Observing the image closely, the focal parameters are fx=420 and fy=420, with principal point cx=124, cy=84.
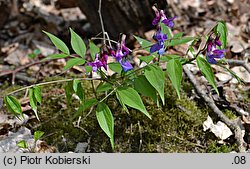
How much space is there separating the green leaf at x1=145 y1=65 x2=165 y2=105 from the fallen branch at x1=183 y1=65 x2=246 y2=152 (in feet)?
2.08

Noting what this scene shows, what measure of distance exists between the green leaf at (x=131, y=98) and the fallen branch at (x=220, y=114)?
0.67 meters

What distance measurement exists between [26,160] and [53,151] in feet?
0.74

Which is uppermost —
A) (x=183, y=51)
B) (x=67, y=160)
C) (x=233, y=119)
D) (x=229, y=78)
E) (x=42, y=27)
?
(x=42, y=27)

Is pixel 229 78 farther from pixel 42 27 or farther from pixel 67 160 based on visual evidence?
pixel 42 27

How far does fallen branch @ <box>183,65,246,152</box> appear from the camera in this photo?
228 cm

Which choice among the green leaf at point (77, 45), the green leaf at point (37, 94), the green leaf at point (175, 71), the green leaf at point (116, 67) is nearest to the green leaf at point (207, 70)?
the green leaf at point (175, 71)

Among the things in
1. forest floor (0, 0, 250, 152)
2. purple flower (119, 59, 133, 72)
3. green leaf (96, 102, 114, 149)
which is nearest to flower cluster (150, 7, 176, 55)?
purple flower (119, 59, 133, 72)

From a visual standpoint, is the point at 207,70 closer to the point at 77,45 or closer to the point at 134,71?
the point at 134,71

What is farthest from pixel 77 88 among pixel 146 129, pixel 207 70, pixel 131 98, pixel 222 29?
Result: pixel 222 29

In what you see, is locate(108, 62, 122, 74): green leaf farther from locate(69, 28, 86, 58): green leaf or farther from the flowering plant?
locate(69, 28, 86, 58): green leaf

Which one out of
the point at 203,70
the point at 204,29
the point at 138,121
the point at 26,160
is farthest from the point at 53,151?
the point at 204,29

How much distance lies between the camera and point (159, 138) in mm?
2342

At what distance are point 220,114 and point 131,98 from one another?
708mm

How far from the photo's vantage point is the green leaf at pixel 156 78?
193 cm
